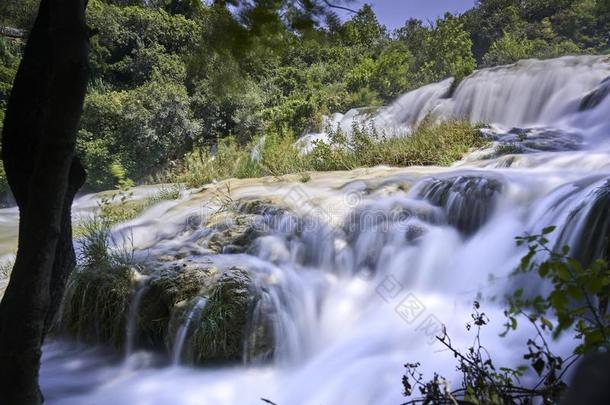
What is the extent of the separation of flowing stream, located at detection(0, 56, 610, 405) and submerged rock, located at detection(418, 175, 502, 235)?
0.6 inches

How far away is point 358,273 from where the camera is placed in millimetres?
5762

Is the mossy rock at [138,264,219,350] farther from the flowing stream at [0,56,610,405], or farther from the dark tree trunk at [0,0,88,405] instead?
the dark tree trunk at [0,0,88,405]

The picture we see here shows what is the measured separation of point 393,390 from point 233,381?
1352mm

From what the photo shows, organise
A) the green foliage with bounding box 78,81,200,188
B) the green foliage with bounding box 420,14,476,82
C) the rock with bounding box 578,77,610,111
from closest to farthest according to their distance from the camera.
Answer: the rock with bounding box 578,77,610,111 → the green foliage with bounding box 78,81,200,188 → the green foliage with bounding box 420,14,476,82

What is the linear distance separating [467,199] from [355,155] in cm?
482

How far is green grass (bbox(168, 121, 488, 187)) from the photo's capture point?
9930 millimetres

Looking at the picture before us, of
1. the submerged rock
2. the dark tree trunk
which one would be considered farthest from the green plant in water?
the submerged rock

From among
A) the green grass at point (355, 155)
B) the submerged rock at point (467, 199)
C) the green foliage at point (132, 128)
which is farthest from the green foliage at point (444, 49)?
the submerged rock at point (467, 199)

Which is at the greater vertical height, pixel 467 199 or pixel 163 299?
pixel 467 199

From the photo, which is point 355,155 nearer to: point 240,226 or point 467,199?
point 467,199

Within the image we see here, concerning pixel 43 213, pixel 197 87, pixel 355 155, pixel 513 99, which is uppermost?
pixel 197 87

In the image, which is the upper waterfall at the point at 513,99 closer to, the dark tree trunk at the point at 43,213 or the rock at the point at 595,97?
the rock at the point at 595,97

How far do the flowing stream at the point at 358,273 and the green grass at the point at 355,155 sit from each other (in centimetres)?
132

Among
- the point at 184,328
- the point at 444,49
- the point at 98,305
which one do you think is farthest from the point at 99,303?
the point at 444,49
